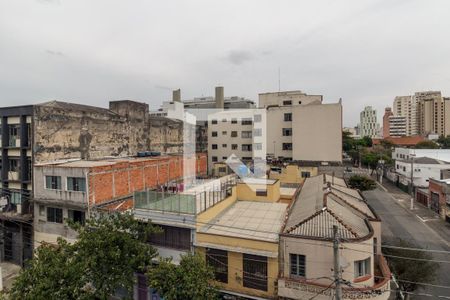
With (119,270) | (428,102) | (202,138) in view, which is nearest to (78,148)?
(119,270)

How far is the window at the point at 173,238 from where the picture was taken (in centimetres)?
1471

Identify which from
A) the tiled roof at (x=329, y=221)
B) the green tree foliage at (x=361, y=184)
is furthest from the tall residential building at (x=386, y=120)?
the tiled roof at (x=329, y=221)

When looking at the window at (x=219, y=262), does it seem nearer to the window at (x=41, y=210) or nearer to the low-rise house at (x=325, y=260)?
the low-rise house at (x=325, y=260)

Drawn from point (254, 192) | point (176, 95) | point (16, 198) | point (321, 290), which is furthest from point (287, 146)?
point (176, 95)

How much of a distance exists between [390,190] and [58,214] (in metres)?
50.8

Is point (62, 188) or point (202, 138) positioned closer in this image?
point (62, 188)

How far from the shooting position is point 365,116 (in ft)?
552

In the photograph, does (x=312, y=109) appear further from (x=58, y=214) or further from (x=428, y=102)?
(x=428, y=102)

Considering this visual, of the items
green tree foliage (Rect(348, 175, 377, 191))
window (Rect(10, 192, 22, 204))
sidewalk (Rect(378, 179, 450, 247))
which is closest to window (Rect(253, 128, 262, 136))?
green tree foliage (Rect(348, 175, 377, 191))

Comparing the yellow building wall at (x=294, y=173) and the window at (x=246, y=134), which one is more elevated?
the window at (x=246, y=134)

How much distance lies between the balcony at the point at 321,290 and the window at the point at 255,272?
45.2 inches

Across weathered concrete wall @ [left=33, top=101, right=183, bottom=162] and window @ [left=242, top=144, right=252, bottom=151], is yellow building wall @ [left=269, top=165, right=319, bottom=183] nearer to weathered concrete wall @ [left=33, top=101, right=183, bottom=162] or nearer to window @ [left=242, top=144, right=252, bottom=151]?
window @ [left=242, top=144, right=252, bottom=151]

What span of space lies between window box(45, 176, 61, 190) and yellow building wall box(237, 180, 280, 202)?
530 inches

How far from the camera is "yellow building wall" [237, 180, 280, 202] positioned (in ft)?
66.2
